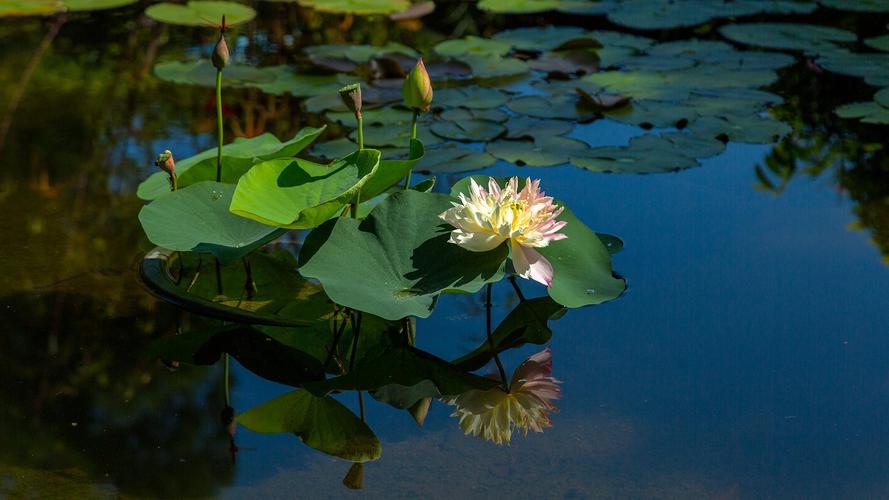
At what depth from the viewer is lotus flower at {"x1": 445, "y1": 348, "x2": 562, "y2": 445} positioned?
172 cm

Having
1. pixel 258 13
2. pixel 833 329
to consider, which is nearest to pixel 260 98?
pixel 258 13

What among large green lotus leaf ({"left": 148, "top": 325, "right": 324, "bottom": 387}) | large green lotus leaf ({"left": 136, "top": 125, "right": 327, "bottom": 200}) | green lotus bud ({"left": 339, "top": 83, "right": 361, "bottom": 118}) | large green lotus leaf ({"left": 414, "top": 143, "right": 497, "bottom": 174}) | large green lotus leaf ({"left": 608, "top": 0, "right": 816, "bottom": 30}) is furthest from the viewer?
large green lotus leaf ({"left": 608, "top": 0, "right": 816, "bottom": 30})

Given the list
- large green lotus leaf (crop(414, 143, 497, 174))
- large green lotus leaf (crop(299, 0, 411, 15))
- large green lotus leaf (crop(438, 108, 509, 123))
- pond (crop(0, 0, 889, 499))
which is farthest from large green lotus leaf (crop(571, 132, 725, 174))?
large green lotus leaf (crop(299, 0, 411, 15))

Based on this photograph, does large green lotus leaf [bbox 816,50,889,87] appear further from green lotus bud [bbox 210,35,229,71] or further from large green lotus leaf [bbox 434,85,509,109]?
green lotus bud [bbox 210,35,229,71]

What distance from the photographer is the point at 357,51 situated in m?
3.95

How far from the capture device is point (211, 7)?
4492 millimetres

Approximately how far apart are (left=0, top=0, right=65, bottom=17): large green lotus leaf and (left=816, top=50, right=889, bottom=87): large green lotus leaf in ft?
10.0

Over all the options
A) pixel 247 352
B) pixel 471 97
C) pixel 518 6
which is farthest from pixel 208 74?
pixel 247 352

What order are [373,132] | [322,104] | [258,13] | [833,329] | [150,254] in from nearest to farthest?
1. [833,329]
2. [150,254]
3. [373,132]
4. [322,104]
5. [258,13]

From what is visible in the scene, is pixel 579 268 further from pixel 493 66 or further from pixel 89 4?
pixel 89 4

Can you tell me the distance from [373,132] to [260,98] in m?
0.58

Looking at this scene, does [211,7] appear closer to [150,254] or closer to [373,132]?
[373,132]

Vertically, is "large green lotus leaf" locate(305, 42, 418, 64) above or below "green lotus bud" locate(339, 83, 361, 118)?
below

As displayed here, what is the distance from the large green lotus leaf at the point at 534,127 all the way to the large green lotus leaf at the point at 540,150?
42 millimetres
